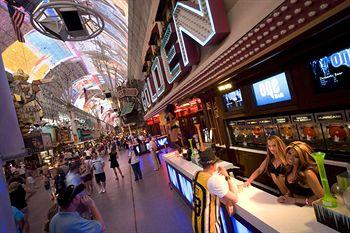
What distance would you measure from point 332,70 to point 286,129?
1.93 metres

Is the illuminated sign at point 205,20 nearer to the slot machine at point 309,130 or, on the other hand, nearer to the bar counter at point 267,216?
the slot machine at point 309,130

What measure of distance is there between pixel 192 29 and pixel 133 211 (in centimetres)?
541

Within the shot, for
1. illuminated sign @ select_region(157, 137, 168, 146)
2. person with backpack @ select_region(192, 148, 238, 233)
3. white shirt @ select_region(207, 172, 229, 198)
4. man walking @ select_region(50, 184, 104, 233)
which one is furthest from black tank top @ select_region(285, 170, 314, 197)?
illuminated sign @ select_region(157, 137, 168, 146)

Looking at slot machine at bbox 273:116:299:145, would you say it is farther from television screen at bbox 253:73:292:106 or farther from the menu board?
the menu board

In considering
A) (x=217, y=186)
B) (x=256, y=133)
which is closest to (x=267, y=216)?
(x=217, y=186)

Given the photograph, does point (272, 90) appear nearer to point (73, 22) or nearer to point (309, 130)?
point (309, 130)

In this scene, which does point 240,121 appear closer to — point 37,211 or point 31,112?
point 37,211

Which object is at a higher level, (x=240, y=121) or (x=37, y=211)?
(x=240, y=121)

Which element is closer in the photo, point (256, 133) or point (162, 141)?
point (256, 133)

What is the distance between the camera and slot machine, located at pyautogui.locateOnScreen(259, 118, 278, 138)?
231 inches

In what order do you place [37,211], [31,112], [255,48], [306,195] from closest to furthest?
[306,195] → [255,48] → [37,211] → [31,112]

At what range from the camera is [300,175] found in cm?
312

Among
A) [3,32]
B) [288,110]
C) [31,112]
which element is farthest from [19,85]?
[288,110]

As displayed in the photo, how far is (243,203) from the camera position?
3.16m
